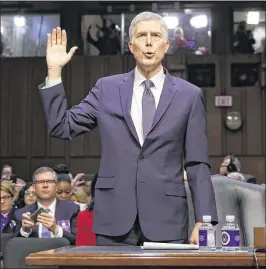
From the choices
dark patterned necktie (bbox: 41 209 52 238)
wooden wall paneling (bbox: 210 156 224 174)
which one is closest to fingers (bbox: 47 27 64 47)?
dark patterned necktie (bbox: 41 209 52 238)

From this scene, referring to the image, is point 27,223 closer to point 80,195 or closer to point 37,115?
point 80,195

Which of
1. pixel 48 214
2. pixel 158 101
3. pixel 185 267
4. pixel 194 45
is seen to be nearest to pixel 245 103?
pixel 194 45

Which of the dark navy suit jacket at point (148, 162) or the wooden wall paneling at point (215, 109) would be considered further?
the wooden wall paneling at point (215, 109)

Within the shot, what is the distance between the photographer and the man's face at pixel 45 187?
5441mm

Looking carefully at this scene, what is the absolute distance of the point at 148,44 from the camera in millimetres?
2391

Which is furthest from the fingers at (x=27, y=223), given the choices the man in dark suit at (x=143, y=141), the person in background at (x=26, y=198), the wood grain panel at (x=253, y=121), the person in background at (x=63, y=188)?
the wood grain panel at (x=253, y=121)

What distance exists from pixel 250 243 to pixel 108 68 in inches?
390

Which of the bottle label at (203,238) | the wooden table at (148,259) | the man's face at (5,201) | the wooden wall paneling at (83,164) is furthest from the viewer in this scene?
the wooden wall paneling at (83,164)

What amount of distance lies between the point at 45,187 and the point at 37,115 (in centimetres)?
762

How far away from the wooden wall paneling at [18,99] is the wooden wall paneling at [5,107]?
0.05 m

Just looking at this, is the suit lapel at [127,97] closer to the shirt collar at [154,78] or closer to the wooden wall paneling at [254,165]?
the shirt collar at [154,78]

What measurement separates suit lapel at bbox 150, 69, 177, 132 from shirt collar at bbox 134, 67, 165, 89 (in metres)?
0.02

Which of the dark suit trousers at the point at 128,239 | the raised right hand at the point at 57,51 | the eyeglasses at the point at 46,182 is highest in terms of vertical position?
the raised right hand at the point at 57,51

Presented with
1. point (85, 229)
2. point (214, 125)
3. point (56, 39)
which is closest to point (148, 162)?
point (56, 39)
